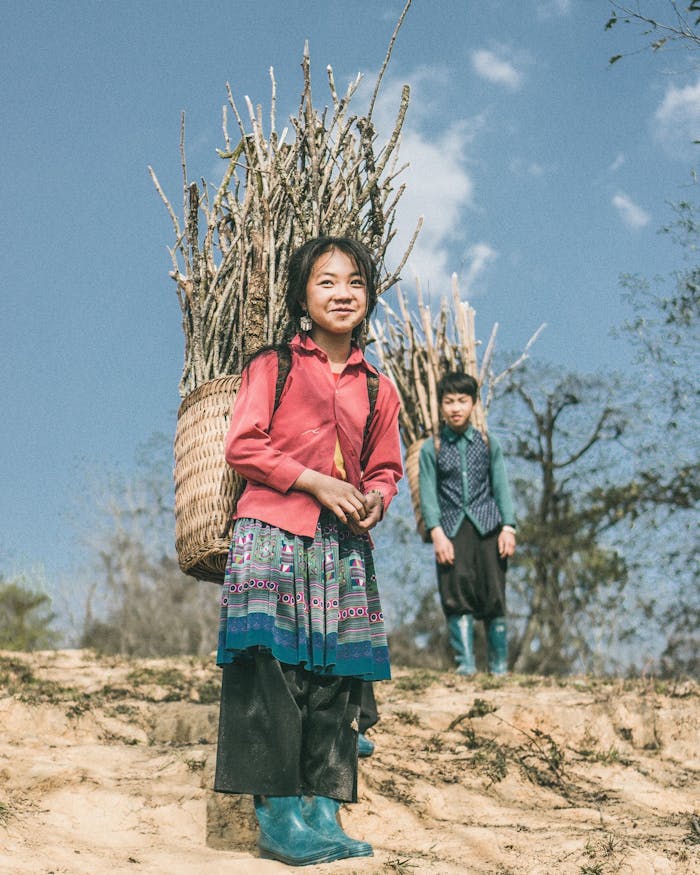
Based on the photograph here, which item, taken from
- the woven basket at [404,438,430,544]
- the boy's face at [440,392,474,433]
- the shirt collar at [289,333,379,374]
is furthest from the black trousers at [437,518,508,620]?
the shirt collar at [289,333,379,374]

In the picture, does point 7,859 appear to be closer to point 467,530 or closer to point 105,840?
point 105,840

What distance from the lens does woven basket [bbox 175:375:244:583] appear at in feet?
8.70

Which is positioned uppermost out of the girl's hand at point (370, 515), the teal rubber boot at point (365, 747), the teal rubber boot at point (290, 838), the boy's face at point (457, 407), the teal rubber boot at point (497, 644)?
the boy's face at point (457, 407)

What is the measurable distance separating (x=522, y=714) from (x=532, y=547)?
34.0ft

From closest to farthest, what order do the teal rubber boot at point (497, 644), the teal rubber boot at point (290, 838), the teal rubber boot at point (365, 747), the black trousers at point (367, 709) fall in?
the teal rubber boot at point (290, 838) < the black trousers at point (367, 709) < the teal rubber boot at point (365, 747) < the teal rubber boot at point (497, 644)

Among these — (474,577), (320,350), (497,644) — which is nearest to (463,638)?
(497,644)

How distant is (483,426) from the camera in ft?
19.3

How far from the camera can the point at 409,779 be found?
321 cm

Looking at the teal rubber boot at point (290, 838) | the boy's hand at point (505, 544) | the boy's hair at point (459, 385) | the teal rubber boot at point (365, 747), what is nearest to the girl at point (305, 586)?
the teal rubber boot at point (290, 838)

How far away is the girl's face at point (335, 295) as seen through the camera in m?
2.65

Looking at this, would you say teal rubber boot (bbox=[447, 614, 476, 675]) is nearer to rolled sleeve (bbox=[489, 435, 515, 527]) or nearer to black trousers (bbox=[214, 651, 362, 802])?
rolled sleeve (bbox=[489, 435, 515, 527])

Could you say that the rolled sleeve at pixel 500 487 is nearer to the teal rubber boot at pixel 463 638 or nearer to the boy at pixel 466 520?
the boy at pixel 466 520

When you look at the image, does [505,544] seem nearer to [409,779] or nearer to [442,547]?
[442,547]

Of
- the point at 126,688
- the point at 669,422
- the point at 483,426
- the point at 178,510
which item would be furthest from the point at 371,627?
the point at 669,422
